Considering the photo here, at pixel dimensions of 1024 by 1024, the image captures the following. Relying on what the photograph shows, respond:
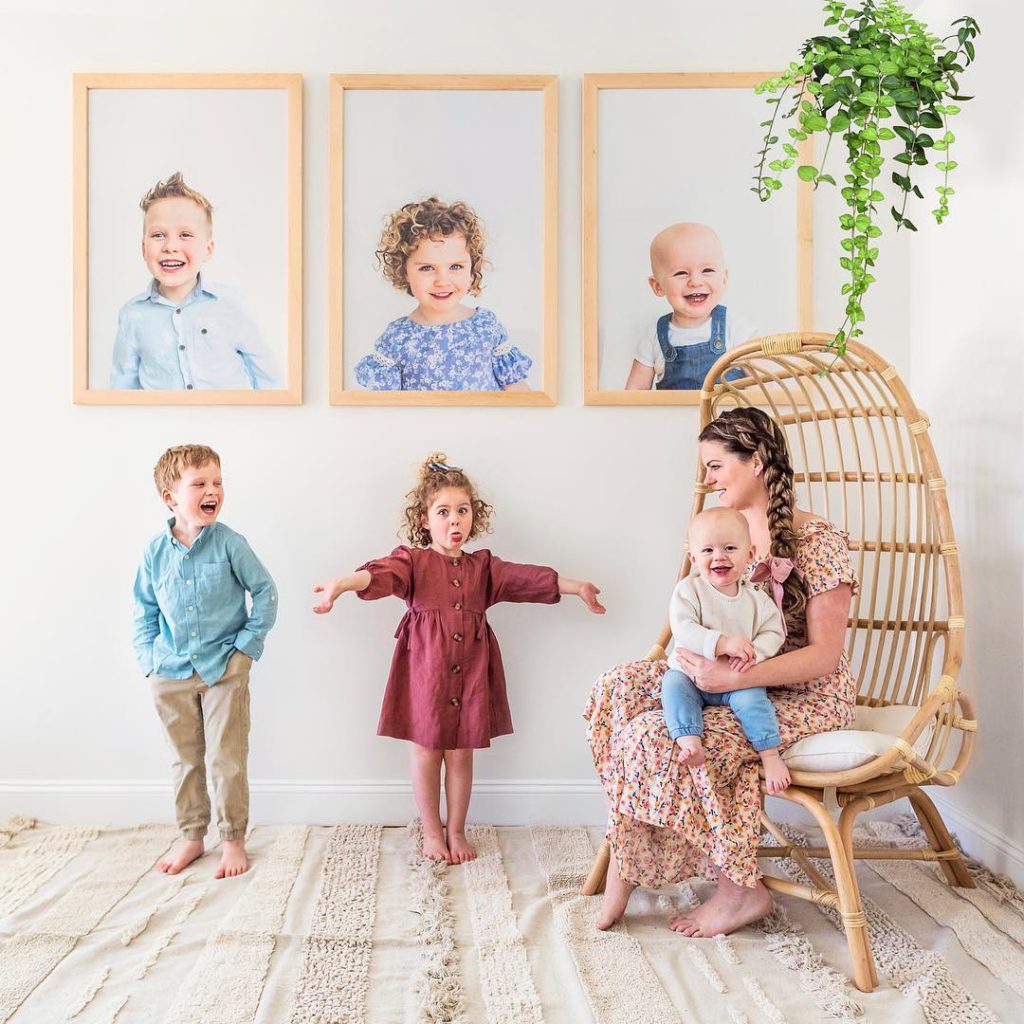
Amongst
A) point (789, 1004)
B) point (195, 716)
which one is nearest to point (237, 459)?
Answer: point (195, 716)

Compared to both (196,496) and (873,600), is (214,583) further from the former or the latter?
(873,600)

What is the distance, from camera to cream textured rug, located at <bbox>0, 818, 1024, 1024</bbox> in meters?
1.64

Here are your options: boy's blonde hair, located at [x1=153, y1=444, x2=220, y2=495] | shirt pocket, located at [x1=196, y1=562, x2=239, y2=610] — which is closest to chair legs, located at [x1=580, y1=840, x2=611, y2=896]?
shirt pocket, located at [x1=196, y1=562, x2=239, y2=610]

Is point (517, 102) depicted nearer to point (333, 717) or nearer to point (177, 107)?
point (177, 107)

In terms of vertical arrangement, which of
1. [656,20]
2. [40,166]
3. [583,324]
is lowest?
[583,324]

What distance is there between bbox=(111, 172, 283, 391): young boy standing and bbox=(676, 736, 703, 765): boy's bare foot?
1639 mm

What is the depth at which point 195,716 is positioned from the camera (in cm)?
238

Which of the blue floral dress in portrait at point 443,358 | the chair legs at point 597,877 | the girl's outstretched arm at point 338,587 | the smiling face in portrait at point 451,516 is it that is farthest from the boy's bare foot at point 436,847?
the blue floral dress in portrait at point 443,358

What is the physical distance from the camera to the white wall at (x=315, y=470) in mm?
2662

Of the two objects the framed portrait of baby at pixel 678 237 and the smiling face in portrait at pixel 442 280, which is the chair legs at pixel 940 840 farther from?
the smiling face in portrait at pixel 442 280

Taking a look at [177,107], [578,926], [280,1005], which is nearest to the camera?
[280,1005]

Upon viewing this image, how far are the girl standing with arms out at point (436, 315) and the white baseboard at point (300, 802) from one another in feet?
3.73

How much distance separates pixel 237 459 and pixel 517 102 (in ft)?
4.18

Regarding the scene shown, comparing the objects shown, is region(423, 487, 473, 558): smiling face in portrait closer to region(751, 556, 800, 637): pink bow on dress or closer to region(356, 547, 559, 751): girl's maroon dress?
region(356, 547, 559, 751): girl's maroon dress
